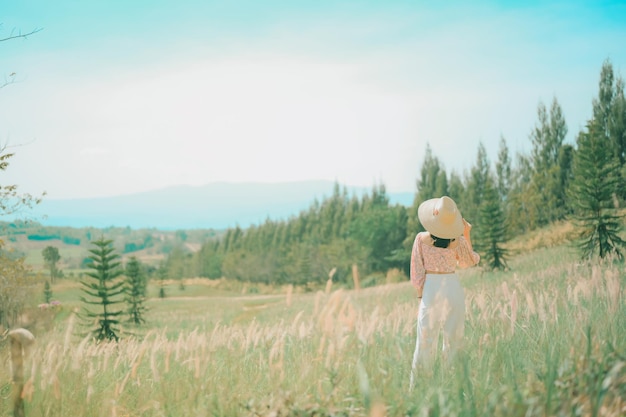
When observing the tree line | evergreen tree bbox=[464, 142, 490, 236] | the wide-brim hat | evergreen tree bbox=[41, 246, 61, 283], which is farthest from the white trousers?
evergreen tree bbox=[464, 142, 490, 236]

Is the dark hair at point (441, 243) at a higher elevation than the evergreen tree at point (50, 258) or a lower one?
higher

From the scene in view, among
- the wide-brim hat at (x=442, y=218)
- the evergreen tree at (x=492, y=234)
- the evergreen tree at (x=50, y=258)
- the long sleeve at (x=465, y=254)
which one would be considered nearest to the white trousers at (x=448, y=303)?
the long sleeve at (x=465, y=254)

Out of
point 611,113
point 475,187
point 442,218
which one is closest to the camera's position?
point 442,218

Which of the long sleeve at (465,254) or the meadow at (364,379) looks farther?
the long sleeve at (465,254)

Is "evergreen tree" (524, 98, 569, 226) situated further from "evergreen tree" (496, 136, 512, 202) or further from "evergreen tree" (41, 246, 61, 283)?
"evergreen tree" (41, 246, 61, 283)

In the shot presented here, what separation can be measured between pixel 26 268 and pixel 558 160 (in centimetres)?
2762

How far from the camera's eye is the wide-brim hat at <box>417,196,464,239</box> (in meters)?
4.02

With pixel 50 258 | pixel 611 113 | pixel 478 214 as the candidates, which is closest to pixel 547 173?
pixel 478 214

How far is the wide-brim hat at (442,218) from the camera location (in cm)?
402

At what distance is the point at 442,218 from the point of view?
13.3 ft

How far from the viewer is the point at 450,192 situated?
1588 inches

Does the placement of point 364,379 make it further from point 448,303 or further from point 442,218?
point 442,218

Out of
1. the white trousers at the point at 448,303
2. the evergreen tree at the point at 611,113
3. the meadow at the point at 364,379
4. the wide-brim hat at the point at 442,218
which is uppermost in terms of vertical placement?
the evergreen tree at the point at 611,113

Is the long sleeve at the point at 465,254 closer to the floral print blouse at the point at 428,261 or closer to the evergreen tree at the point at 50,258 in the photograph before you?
the floral print blouse at the point at 428,261
